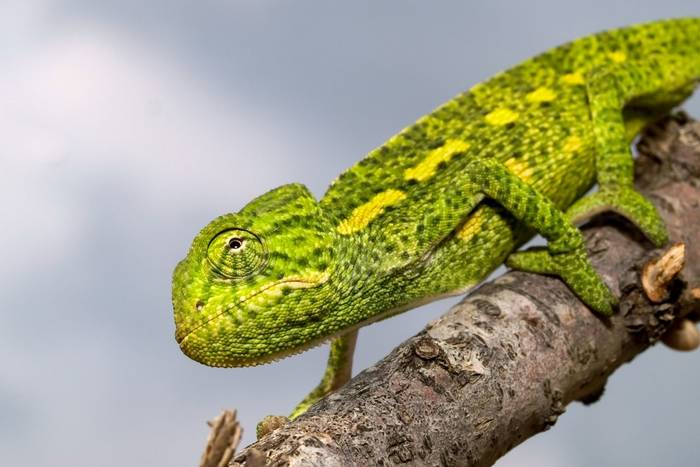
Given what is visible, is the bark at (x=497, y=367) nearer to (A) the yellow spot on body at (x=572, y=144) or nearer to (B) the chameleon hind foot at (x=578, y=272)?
(B) the chameleon hind foot at (x=578, y=272)

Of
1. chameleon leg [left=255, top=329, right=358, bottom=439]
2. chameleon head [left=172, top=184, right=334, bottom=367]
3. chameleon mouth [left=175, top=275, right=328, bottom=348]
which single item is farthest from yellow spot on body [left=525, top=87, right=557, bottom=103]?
chameleon mouth [left=175, top=275, right=328, bottom=348]

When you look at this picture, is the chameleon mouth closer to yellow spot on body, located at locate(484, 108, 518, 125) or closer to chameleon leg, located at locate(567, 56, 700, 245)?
yellow spot on body, located at locate(484, 108, 518, 125)

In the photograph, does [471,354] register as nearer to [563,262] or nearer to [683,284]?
[563,262]

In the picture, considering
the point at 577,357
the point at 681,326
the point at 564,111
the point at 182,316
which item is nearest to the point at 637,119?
the point at 564,111

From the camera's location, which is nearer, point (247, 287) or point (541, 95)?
point (247, 287)

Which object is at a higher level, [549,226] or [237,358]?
[549,226]

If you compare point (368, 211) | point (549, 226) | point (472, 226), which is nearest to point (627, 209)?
point (549, 226)

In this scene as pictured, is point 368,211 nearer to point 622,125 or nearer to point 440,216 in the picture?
point 440,216
